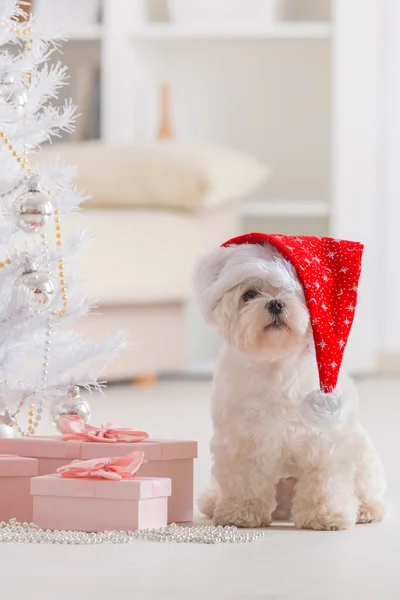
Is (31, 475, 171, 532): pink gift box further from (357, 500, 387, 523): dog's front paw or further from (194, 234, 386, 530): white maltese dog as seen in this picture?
(357, 500, 387, 523): dog's front paw

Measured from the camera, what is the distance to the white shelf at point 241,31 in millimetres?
3832

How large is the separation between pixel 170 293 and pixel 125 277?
23 centimetres

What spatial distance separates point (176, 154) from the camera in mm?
3398

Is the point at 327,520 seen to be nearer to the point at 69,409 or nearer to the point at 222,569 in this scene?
the point at 222,569

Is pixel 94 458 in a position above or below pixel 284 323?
below

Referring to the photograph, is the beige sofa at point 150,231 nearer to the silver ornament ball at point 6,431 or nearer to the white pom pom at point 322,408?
the silver ornament ball at point 6,431

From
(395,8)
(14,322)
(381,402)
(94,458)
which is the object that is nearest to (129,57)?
(395,8)

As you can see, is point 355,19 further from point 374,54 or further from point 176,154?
point 176,154

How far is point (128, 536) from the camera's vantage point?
1.33 metres

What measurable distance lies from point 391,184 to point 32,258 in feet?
8.32

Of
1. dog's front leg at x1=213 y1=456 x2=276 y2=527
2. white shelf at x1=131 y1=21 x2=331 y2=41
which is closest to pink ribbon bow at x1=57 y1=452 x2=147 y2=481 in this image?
dog's front leg at x1=213 y1=456 x2=276 y2=527

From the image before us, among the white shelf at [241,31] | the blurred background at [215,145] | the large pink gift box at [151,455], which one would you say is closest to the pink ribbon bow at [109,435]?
the large pink gift box at [151,455]

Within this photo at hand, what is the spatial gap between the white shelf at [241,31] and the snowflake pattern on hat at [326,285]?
98.0 inches

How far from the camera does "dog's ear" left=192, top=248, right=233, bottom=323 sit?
1.47 m
